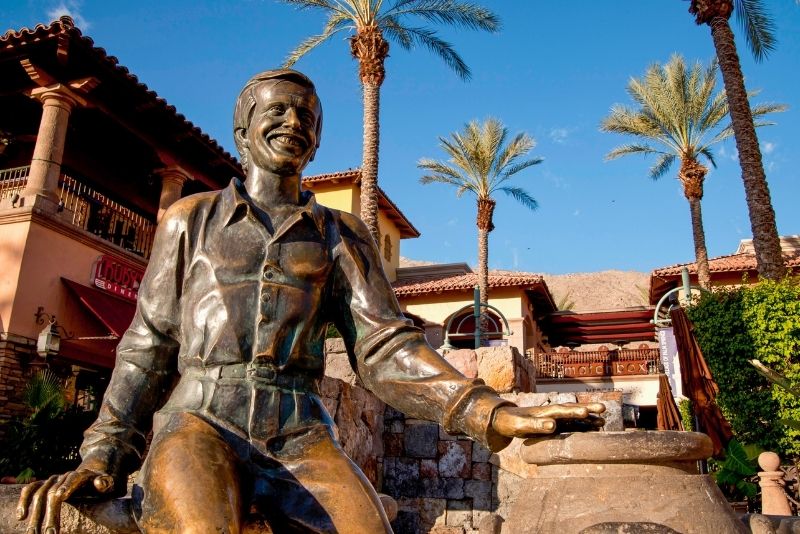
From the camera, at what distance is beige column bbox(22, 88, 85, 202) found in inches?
494

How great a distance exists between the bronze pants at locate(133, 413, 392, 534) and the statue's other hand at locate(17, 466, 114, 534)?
4.4 inches

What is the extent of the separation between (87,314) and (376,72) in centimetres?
765

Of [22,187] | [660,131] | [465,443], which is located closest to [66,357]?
[22,187]

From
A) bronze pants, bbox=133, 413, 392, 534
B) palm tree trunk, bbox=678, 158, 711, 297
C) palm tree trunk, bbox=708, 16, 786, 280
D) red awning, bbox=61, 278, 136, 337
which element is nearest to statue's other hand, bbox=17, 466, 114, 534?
bronze pants, bbox=133, 413, 392, 534

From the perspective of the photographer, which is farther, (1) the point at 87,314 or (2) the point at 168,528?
(1) the point at 87,314

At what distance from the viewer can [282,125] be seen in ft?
6.70

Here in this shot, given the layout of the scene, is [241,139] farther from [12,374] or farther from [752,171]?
[752,171]

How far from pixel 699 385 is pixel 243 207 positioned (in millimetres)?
12494

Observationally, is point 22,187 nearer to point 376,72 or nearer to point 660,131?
point 376,72

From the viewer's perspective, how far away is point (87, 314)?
43.0ft

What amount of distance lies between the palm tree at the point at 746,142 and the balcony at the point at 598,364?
12056 mm

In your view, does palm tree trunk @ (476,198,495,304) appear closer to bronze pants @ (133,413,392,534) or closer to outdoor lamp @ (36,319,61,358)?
outdoor lamp @ (36,319,61,358)

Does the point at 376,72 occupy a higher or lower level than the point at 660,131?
lower

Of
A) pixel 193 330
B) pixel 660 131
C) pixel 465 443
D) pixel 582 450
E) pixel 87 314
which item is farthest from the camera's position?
pixel 660 131
